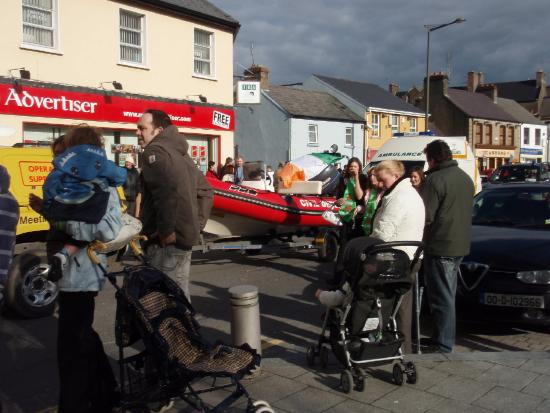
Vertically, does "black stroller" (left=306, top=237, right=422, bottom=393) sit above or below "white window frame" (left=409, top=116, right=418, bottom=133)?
below

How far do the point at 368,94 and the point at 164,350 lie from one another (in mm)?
44813

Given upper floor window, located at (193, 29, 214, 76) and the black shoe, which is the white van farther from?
the black shoe

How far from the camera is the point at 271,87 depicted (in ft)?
131

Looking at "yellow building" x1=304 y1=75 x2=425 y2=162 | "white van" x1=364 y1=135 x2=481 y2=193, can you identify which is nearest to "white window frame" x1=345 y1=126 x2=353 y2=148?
"yellow building" x1=304 y1=75 x2=425 y2=162

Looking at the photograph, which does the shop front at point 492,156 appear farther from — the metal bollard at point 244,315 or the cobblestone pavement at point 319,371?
the metal bollard at point 244,315

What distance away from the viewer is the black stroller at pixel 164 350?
357cm

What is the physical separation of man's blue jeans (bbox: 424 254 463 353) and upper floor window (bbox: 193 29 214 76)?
1687 cm

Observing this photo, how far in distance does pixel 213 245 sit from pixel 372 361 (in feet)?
18.5

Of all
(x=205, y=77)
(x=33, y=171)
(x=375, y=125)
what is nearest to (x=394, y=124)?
(x=375, y=125)

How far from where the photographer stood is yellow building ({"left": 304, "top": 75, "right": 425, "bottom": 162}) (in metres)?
43.1

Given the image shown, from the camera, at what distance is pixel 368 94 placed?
153ft

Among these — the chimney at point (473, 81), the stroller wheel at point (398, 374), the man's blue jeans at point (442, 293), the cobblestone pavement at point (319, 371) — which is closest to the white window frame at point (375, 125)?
the chimney at point (473, 81)

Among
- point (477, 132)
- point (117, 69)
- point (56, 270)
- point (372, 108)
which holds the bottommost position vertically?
point (56, 270)

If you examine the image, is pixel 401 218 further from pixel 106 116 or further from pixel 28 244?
pixel 106 116
